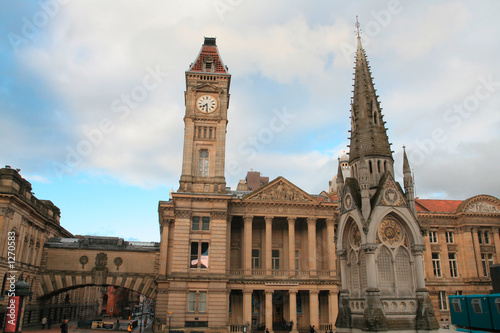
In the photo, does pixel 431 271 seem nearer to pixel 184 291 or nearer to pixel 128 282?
pixel 184 291

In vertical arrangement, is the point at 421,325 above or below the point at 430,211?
below

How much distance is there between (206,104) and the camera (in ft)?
160

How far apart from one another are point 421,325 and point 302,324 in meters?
30.2

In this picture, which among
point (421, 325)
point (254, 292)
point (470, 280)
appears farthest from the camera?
point (470, 280)

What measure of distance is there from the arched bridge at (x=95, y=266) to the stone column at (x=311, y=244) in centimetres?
1918

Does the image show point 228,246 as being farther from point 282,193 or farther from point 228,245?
point 282,193

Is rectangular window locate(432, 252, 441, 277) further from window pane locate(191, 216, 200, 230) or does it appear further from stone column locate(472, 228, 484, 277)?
window pane locate(191, 216, 200, 230)

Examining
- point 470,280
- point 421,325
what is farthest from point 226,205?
point 470,280

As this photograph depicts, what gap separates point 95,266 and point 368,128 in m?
40.2

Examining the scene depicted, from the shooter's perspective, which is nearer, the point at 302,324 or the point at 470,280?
the point at 302,324

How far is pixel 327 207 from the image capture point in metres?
49.0

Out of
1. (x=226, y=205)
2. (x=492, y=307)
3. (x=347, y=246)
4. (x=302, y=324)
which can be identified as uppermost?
(x=226, y=205)

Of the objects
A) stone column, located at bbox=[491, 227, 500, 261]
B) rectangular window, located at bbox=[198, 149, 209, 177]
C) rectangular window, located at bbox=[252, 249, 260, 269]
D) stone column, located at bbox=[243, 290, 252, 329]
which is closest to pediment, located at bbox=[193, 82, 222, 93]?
rectangular window, located at bbox=[198, 149, 209, 177]

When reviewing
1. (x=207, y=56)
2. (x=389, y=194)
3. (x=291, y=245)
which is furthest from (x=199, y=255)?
(x=389, y=194)
